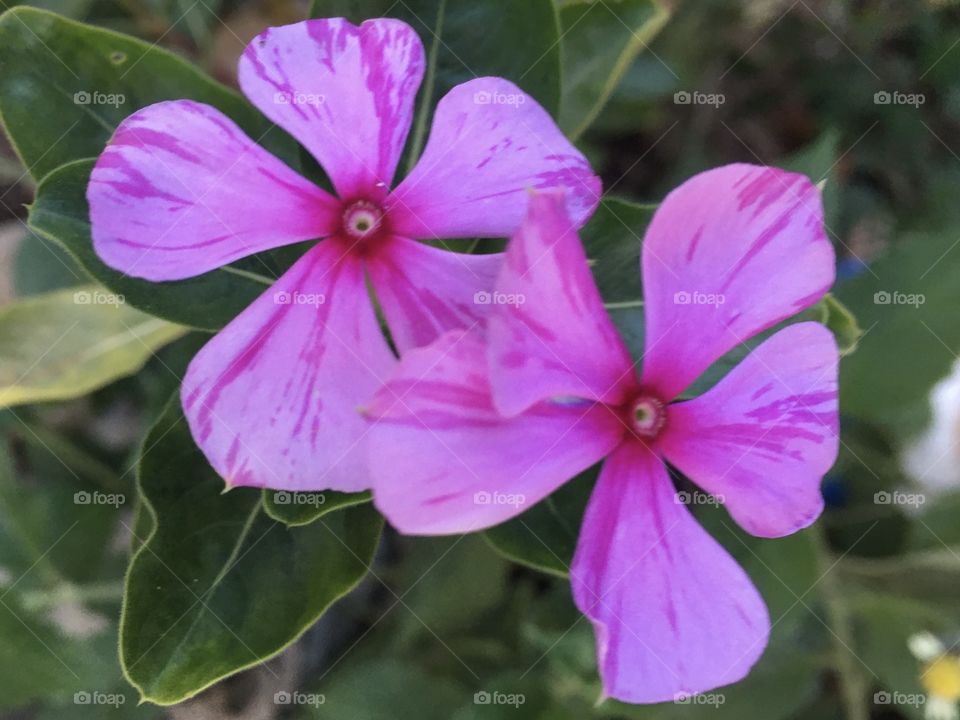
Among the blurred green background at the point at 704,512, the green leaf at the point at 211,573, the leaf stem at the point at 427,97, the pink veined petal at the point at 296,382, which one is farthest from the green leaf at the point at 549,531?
the leaf stem at the point at 427,97

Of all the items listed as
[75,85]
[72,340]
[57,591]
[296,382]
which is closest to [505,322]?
→ [296,382]

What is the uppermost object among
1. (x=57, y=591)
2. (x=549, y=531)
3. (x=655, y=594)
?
(x=655, y=594)

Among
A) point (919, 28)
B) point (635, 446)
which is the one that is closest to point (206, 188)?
point (635, 446)

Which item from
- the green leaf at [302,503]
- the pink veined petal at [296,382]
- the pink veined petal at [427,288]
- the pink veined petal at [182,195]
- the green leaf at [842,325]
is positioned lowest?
the green leaf at [302,503]

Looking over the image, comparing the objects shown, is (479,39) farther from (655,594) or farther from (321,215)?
(655,594)

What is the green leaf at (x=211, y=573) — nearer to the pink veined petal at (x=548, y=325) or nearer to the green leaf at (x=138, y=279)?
the green leaf at (x=138, y=279)

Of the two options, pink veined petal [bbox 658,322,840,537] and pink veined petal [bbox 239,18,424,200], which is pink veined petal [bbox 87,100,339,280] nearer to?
pink veined petal [bbox 239,18,424,200]

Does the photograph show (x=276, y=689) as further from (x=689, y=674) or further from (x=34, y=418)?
(x=689, y=674)

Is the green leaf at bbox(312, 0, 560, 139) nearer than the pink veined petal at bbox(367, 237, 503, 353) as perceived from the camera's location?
No

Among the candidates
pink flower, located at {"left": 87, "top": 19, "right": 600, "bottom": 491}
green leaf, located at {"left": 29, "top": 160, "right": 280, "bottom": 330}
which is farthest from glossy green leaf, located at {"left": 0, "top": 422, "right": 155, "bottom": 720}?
pink flower, located at {"left": 87, "top": 19, "right": 600, "bottom": 491}
